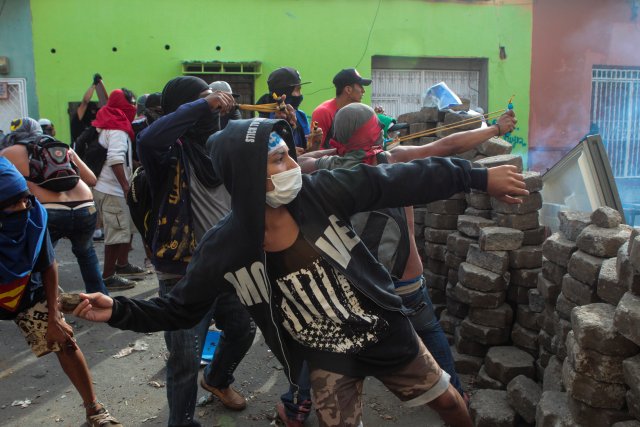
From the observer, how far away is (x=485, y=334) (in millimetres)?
4242

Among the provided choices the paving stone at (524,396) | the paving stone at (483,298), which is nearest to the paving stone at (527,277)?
the paving stone at (483,298)

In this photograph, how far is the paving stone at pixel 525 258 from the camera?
429cm

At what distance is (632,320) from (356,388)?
1181 millimetres

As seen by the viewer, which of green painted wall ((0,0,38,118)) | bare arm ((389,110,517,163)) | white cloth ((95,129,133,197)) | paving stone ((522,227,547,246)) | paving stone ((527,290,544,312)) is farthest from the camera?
green painted wall ((0,0,38,118))

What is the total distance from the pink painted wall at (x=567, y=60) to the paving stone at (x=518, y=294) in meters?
10.3

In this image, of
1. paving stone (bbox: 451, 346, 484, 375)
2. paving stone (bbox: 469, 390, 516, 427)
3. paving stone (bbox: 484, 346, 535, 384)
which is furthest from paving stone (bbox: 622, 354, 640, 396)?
paving stone (bbox: 451, 346, 484, 375)

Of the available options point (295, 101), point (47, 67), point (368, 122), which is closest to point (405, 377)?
point (368, 122)

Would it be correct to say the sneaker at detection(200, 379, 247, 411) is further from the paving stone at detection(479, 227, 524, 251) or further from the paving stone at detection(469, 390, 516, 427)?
the paving stone at detection(479, 227, 524, 251)

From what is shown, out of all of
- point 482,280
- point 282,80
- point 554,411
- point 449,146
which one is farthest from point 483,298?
point 282,80

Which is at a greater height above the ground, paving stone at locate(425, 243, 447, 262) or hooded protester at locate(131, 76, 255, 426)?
hooded protester at locate(131, 76, 255, 426)

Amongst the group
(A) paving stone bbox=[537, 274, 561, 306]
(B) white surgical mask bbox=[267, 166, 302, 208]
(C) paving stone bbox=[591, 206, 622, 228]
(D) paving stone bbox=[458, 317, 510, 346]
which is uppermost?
(B) white surgical mask bbox=[267, 166, 302, 208]

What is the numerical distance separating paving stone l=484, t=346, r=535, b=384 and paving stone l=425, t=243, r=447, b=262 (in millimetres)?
1222

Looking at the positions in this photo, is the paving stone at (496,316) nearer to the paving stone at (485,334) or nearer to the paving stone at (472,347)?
the paving stone at (485,334)

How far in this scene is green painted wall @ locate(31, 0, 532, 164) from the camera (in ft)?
37.2
